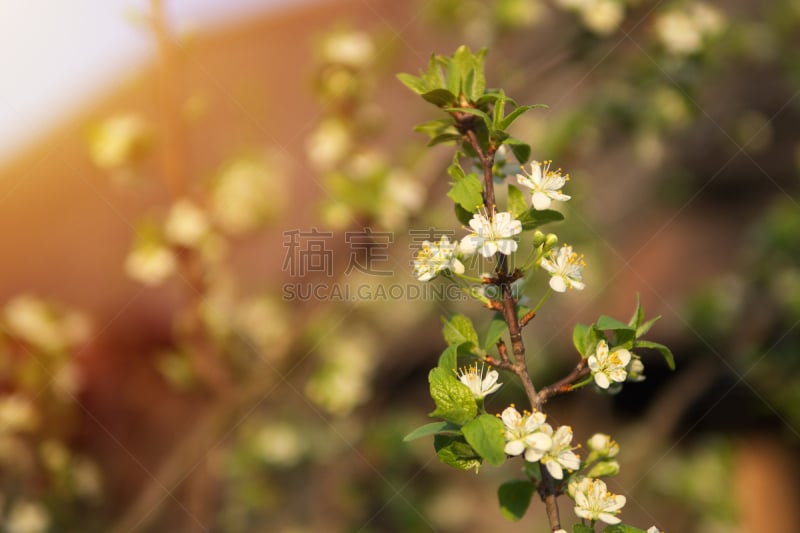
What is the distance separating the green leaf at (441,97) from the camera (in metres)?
0.58

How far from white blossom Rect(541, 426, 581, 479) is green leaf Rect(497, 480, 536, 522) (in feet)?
0.19

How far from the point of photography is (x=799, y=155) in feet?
5.72

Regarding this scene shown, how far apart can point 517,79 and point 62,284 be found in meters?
1.76

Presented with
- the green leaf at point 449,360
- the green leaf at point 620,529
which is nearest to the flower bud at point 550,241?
the green leaf at point 449,360

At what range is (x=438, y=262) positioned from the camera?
58 centimetres

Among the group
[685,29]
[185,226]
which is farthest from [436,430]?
[685,29]

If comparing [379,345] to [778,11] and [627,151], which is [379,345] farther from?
[778,11]

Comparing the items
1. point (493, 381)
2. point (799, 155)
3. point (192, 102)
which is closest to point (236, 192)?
point (192, 102)

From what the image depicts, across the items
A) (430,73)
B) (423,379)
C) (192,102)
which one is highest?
(430,73)

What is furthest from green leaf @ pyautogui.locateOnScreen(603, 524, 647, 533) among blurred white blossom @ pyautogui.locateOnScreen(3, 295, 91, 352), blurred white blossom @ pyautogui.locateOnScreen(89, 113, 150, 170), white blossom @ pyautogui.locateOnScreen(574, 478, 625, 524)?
blurred white blossom @ pyautogui.locateOnScreen(3, 295, 91, 352)

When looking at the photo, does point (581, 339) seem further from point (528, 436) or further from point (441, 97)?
point (441, 97)

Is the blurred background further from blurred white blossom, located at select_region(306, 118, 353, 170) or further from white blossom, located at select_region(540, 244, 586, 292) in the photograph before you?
white blossom, located at select_region(540, 244, 586, 292)

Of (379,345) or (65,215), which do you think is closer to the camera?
(379,345)

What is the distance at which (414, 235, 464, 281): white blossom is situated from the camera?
22.8 inches
